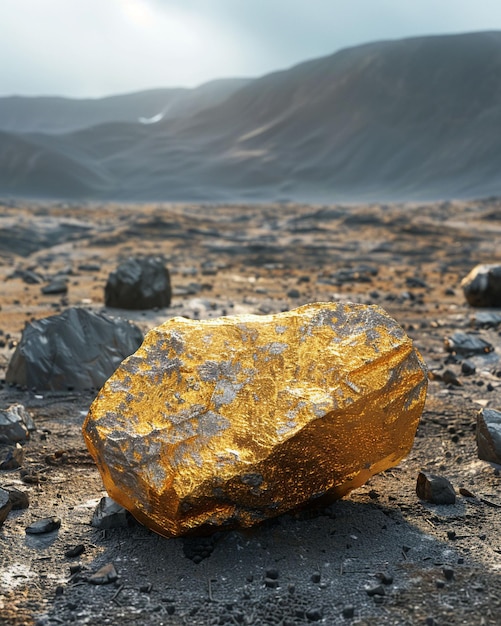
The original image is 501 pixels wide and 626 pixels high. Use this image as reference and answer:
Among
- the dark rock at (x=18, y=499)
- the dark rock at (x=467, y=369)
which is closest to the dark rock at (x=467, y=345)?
the dark rock at (x=467, y=369)

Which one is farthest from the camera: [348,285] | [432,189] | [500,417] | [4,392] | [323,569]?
[432,189]

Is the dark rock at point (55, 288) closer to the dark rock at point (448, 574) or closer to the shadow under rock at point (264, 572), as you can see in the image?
the shadow under rock at point (264, 572)

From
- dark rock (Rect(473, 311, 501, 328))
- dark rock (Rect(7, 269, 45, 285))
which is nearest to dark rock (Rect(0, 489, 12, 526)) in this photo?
dark rock (Rect(473, 311, 501, 328))

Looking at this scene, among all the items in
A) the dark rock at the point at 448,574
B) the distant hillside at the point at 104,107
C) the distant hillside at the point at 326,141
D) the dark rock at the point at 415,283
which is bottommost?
the dark rock at the point at 448,574

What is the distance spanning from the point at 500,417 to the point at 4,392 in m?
4.00

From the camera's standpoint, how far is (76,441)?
512 centimetres

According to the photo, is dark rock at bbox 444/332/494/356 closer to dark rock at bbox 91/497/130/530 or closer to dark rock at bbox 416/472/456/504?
dark rock at bbox 416/472/456/504

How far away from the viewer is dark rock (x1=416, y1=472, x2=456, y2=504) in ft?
13.4

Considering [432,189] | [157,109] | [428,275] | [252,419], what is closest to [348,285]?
[428,275]

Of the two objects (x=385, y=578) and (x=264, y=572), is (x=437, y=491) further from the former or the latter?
(x=264, y=572)

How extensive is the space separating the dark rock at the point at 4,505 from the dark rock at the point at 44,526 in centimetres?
14

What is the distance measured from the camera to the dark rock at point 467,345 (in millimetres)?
7656

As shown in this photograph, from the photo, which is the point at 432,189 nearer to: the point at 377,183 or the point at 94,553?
the point at 377,183

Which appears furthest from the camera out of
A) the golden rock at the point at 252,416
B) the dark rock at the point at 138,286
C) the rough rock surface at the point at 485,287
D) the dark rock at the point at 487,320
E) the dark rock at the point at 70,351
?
the rough rock surface at the point at 485,287
